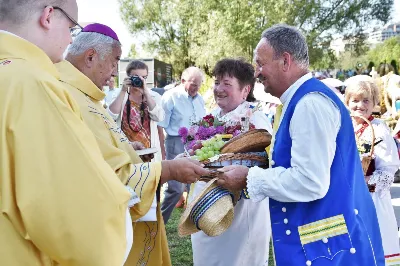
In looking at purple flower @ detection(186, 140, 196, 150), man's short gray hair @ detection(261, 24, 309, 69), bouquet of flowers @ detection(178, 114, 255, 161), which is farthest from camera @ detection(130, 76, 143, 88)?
man's short gray hair @ detection(261, 24, 309, 69)

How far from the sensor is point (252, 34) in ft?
107

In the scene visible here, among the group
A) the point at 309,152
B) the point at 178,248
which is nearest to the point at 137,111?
the point at 178,248

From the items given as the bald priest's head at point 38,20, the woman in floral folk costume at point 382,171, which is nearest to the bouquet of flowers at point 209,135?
the woman in floral folk costume at point 382,171

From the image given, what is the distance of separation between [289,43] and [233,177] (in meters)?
0.84

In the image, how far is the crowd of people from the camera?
4.26 ft

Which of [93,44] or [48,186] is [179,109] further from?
[48,186]

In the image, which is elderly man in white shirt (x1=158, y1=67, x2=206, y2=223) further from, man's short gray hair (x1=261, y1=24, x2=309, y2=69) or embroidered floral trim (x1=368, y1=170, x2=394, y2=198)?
man's short gray hair (x1=261, y1=24, x2=309, y2=69)

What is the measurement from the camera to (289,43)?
110 inches

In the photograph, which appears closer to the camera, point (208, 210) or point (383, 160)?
point (208, 210)

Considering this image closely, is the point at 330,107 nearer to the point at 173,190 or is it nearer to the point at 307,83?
the point at 307,83

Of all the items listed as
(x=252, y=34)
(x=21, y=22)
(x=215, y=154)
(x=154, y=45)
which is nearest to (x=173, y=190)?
(x=215, y=154)

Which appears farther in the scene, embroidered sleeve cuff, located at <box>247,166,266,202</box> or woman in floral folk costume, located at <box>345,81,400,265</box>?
woman in floral folk costume, located at <box>345,81,400,265</box>

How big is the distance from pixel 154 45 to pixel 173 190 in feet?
130

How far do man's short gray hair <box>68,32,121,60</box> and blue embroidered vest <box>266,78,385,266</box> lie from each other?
1.07 m
